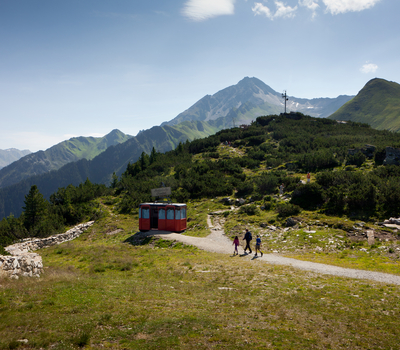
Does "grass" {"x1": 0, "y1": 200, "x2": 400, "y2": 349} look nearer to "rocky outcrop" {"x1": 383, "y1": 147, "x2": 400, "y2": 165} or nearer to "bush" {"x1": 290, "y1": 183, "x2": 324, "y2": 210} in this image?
"bush" {"x1": 290, "y1": 183, "x2": 324, "y2": 210}

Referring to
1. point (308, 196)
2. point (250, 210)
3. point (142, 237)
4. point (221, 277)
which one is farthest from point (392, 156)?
point (142, 237)

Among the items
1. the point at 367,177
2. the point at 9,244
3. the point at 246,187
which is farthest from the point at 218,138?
the point at 9,244

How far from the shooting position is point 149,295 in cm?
1104

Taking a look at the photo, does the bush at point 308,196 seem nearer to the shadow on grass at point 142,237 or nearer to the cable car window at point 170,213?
the cable car window at point 170,213

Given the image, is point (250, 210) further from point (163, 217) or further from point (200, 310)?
point (200, 310)

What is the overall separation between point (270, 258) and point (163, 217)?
46.5 feet

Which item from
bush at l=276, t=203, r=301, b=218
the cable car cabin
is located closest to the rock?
bush at l=276, t=203, r=301, b=218

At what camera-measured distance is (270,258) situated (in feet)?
61.2

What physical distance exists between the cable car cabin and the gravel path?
3.78 ft

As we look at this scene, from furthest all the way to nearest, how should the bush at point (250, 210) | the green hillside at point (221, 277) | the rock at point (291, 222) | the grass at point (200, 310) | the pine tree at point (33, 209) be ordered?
the pine tree at point (33, 209) → the bush at point (250, 210) → the rock at point (291, 222) → the green hillside at point (221, 277) → the grass at point (200, 310)

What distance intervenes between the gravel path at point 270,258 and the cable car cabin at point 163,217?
1151 millimetres

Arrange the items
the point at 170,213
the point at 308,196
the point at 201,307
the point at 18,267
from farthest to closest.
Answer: the point at 308,196 → the point at 170,213 → the point at 18,267 → the point at 201,307

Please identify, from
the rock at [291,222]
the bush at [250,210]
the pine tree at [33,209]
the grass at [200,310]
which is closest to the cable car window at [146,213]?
the bush at [250,210]

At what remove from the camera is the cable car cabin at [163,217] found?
28.2m
